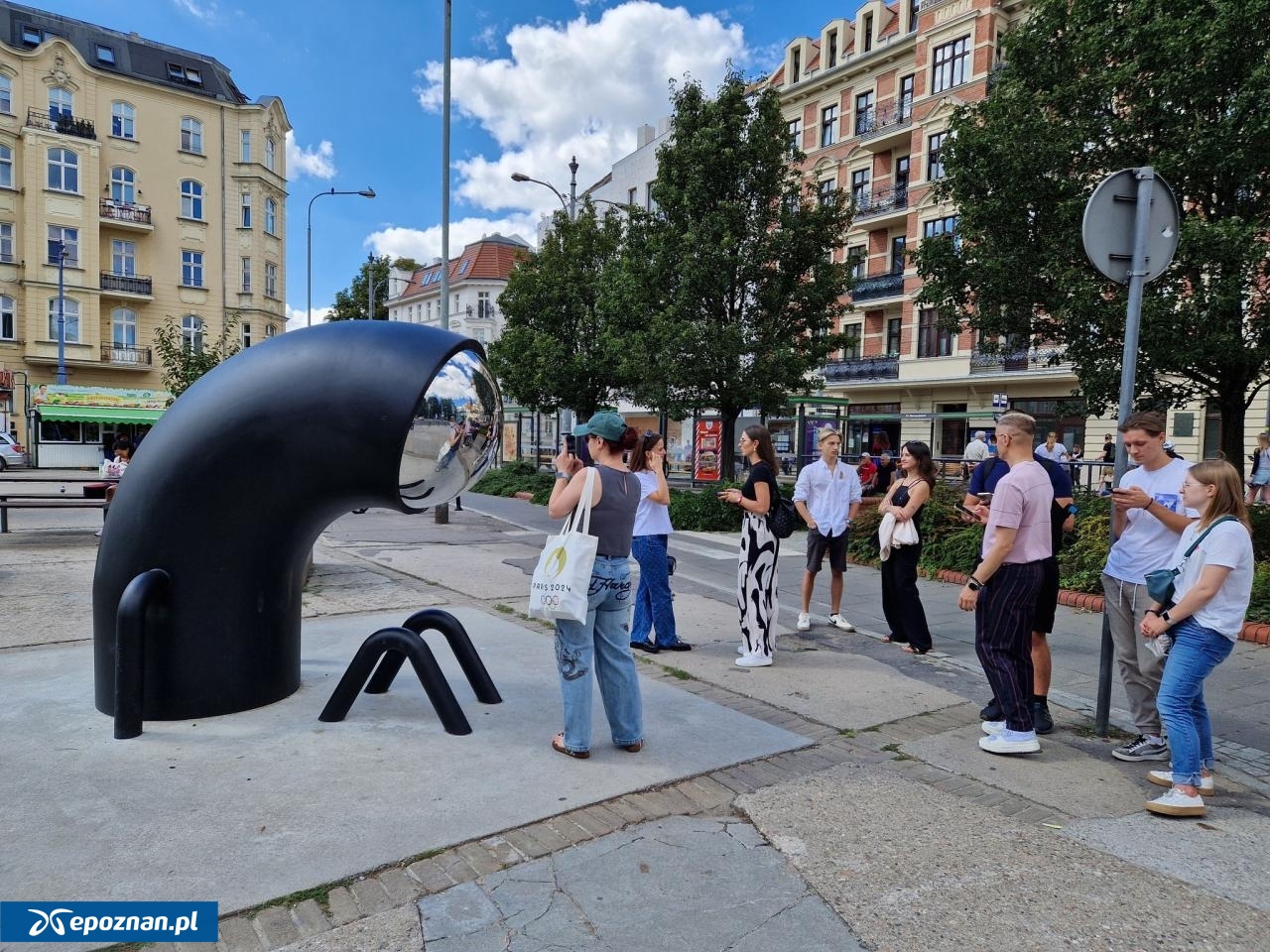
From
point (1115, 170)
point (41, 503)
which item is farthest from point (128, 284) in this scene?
point (1115, 170)

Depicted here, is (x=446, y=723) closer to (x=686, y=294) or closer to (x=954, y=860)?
(x=954, y=860)

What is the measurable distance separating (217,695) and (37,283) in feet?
136

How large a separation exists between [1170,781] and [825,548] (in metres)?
3.59

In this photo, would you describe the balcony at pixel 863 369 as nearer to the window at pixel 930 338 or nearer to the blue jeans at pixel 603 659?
the window at pixel 930 338

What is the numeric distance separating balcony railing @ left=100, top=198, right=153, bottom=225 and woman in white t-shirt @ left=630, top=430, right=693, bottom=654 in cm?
4204

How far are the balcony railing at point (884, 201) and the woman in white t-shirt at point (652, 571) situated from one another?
30705 millimetres

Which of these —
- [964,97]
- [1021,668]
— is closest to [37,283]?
[964,97]

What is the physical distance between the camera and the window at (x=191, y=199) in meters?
41.0

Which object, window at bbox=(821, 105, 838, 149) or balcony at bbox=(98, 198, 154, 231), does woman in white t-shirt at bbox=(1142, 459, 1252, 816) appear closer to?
window at bbox=(821, 105, 838, 149)

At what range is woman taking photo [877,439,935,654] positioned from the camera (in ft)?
20.8

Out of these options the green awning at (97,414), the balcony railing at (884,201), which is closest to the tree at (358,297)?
the green awning at (97,414)

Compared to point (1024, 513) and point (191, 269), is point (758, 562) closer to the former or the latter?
point (1024, 513)

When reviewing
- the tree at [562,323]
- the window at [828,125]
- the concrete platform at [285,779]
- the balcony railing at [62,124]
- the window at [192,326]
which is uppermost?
the window at [828,125]

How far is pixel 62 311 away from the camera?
112 feet
